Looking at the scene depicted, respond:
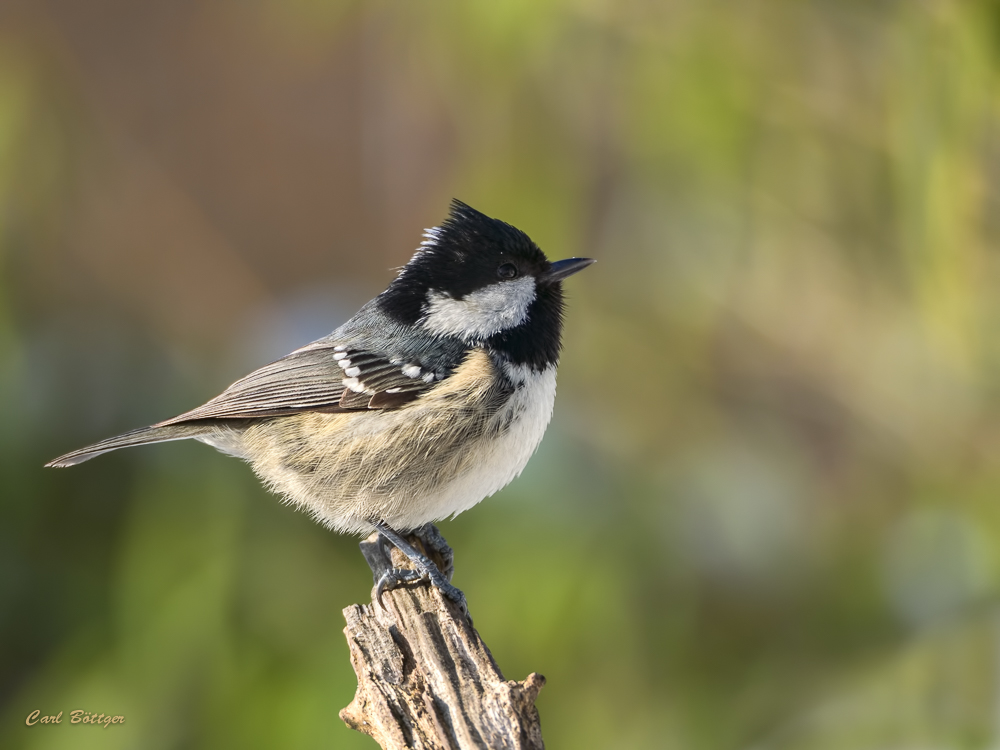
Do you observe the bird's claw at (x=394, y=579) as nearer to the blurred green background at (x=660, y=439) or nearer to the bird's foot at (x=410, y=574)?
the bird's foot at (x=410, y=574)

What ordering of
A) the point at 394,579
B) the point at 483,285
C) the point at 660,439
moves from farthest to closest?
1. the point at 660,439
2. the point at 483,285
3. the point at 394,579

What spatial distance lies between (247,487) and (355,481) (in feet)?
2.20

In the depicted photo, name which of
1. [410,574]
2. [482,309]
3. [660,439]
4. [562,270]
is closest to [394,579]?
[410,574]

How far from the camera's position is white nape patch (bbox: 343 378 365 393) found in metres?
1.34

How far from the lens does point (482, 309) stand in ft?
4.43

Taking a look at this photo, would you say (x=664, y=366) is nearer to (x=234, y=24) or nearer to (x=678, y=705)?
(x=678, y=705)

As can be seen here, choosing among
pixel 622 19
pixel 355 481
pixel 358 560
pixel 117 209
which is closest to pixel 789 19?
pixel 622 19

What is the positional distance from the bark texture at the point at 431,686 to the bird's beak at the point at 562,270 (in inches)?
20.5

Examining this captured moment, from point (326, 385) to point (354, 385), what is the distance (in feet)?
0.17

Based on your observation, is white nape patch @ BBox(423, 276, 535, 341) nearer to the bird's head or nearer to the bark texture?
the bird's head

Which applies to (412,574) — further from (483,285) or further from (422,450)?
(483,285)

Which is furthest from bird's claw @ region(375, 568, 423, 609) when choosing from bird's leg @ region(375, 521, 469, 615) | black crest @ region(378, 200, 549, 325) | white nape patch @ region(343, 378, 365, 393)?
black crest @ region(378, 200, 549, 325)

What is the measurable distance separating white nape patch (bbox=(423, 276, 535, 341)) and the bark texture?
16.4 inches

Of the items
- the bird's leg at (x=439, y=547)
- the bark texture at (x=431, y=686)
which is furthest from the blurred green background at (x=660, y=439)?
the bark texture at (x=431, y=686)
